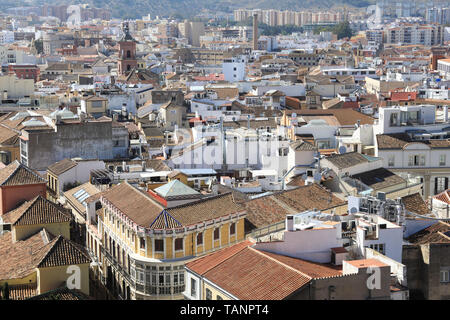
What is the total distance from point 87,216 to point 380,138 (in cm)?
1064

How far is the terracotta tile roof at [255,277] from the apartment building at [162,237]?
3.15 meters

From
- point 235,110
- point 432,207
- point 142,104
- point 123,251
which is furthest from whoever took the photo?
point 142,104

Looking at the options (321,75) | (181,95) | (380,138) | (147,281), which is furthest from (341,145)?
(321,75)

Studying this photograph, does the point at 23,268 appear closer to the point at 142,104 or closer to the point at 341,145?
the point at 341,145

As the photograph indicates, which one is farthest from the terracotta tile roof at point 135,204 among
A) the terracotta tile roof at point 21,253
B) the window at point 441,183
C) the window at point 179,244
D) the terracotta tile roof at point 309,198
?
the window at point 441,183

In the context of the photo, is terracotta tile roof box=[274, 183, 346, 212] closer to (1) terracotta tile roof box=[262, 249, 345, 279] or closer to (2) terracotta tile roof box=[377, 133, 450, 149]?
(2) terracotta tile roof box=[377, 133, 450, 149]

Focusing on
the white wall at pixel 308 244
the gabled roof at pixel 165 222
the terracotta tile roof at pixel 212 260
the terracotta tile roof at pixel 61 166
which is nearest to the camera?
the terracotta tile roof at pixel 212 260

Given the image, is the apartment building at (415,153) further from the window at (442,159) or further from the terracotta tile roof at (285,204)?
the terracotta tile roof at (285,204)

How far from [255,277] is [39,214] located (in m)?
9.39

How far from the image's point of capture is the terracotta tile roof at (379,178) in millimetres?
25516

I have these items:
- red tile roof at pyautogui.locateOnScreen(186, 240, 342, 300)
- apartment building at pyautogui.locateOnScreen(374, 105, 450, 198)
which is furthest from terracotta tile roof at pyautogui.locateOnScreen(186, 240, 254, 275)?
Result: apartment building at pyautogui.locateOnScreen(374, 105, 450, 198)

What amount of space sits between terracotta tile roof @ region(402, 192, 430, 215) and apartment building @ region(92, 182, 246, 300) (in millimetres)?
4835

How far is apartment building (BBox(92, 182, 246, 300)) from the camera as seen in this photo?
18859 mm
